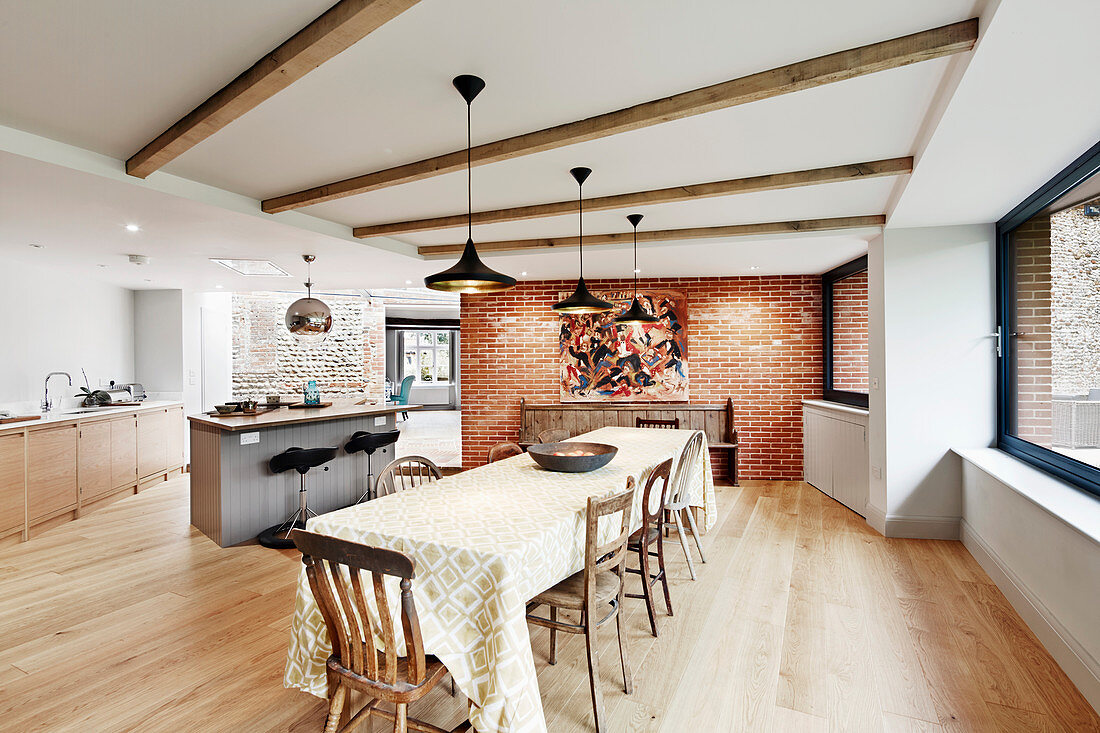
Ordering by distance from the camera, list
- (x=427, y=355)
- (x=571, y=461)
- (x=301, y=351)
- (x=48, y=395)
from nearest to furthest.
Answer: (x=571, y=461) < (x=48, y=395) < (x=301, y=351) < (x=427, y=355)

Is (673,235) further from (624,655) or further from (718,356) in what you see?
(624,655)

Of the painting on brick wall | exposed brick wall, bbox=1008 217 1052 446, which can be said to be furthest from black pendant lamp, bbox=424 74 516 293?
the painting on brick wall

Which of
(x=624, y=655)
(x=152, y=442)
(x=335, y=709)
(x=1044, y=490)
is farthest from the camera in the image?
(x=152, y=442)

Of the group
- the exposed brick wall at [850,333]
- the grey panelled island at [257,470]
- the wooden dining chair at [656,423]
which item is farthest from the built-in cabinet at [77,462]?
the exposed brick wall at [850,333]

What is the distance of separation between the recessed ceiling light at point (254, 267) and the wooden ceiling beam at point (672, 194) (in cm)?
143

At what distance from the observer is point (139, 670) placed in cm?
248

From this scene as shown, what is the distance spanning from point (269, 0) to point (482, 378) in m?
5.21

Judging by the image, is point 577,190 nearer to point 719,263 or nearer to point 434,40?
point 434,40

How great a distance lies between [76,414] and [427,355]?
915cm

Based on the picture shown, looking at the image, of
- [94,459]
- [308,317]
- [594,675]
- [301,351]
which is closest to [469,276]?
[594,675]

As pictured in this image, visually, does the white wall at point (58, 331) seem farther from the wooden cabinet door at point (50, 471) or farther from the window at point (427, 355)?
the window at point (427, 355)

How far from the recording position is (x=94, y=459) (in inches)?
196

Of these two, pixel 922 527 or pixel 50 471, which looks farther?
pixel 50 471

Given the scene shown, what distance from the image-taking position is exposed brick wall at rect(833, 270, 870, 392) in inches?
218
